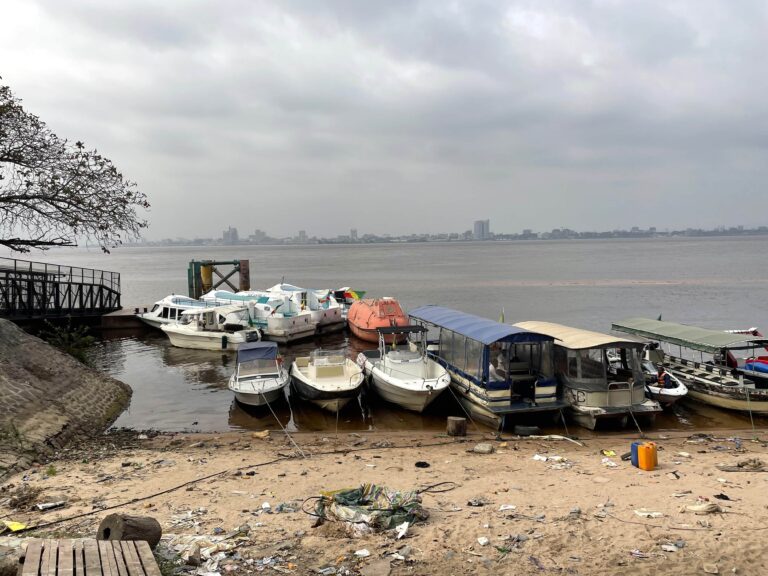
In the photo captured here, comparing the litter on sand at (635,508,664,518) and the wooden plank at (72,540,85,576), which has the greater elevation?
the wooden plank at (72,540,85,576)

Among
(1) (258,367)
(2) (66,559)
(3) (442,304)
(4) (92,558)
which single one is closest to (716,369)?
(1) (258,367)

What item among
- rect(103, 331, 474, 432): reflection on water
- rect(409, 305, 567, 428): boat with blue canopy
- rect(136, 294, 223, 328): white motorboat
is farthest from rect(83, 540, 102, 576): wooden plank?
rect(136, 294, 223, 328): white motorboat

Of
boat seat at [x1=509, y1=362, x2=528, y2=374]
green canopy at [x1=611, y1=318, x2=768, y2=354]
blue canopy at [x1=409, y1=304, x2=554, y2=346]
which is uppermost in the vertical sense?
blue canopy at [x1=409, y1=304, x2=554, y2=346]

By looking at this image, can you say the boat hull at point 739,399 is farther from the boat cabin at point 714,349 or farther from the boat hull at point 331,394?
the boat hull at point 331,394

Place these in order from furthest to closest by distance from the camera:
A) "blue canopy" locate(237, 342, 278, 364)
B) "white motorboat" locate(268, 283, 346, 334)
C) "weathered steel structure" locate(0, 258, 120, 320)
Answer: "white motorboat" locate(268, 283, 346, 334), "weathered steel structure" locate(0, 258, 120, 320), "blue canopy" locate(237, 342, 278, 364)

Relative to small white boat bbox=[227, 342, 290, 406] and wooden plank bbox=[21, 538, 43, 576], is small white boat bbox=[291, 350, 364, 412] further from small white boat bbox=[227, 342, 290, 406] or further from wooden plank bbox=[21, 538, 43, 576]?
wooden plank bbox=[21, 538, 43, 576]

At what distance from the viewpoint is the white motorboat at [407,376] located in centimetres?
1786

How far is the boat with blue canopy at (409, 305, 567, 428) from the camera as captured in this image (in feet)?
53.7

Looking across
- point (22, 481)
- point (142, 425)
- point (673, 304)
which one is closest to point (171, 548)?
point (22, 481)

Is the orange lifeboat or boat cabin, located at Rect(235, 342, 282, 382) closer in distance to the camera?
boat cabin, located at Rect(235, 342, 282, 382)

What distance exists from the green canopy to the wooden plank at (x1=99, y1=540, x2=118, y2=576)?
59.9 ft

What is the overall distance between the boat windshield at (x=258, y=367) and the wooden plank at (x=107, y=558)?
531 inches

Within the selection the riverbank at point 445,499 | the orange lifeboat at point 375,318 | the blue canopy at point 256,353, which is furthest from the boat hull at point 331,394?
the orange lifeboat at point 375,318

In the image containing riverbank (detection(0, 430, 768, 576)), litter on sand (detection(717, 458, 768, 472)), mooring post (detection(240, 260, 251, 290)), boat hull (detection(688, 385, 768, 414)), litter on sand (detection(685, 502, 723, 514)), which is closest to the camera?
riverbank (detection(0, 430, 768, 576))
